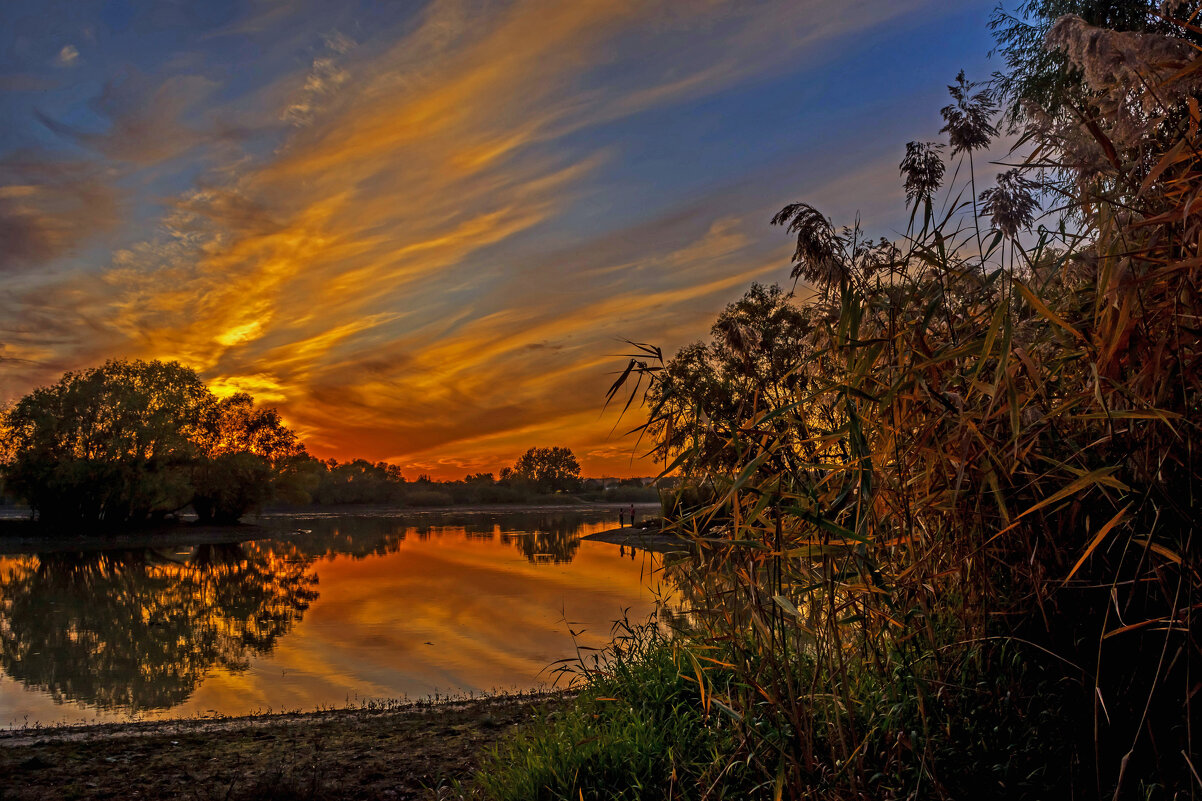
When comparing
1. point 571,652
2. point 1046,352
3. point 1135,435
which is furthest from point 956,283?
point 571,652

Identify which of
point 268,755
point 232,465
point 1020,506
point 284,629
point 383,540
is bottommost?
point 383,540

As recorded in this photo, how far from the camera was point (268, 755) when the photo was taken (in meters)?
6.27

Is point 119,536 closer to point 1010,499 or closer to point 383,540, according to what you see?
point 383,540

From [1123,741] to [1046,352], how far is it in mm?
1317

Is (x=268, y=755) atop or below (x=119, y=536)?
below

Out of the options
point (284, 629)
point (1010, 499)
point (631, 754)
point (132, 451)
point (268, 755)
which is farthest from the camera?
point (132, 451)

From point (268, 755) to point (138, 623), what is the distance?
10.9m

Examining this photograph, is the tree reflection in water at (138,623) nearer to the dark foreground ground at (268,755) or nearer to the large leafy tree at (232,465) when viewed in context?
the dark foreground ground at (268,755)

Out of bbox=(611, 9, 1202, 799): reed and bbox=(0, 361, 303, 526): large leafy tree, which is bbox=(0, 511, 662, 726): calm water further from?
bbox=(0, 361, 303, 526): large leafy tree

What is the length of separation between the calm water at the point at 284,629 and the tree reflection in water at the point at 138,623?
0.05 metres

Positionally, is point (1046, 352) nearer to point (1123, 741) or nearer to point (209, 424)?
point (1123, 741)

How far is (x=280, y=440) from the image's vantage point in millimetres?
52719

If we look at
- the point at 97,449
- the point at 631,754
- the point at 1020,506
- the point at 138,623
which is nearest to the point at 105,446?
the point at 97,449

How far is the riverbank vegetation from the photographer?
7.00 ft
